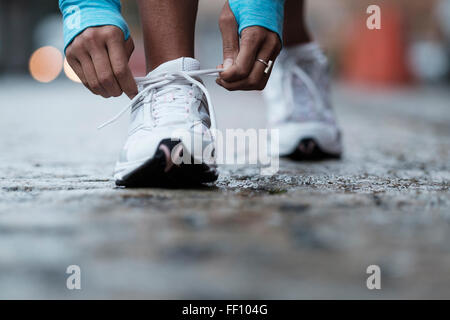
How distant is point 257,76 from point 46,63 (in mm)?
13993

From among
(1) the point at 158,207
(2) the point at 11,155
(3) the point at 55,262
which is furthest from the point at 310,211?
(2) the point at 11,155

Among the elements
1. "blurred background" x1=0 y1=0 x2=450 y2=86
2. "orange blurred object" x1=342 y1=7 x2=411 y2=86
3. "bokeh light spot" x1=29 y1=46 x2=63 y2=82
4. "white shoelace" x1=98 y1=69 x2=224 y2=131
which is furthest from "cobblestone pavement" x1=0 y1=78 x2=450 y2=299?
"bokeh light spot" x1=29 y1=46 x2=63 y2=82

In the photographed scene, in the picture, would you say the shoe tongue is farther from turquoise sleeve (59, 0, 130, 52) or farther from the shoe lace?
the shoe lace

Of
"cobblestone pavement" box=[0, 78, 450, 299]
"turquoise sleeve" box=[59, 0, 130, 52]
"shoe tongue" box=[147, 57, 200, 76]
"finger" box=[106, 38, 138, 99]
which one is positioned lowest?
"cobblestone pavement" box=[0, 78, 450, 299]

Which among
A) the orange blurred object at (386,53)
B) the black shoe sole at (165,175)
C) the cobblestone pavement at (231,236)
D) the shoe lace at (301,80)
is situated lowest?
the cobblestone pavement at (231,236)

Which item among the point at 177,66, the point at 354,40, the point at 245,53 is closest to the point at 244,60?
the point at 245,53

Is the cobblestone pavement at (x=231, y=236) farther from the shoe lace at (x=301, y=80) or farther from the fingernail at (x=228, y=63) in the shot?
the shoe lace at (x=301, y=80)

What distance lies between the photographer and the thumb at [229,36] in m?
0.96

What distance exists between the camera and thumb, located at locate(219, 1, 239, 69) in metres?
0.96

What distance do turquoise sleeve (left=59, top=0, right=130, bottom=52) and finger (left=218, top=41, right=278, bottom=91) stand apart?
0.71 ft

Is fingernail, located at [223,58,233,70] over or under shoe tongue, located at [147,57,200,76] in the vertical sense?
under

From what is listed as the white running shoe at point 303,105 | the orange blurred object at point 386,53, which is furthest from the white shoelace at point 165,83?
the orange blurred object at point 386,53

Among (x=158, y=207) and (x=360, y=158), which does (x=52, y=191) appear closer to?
(x=158, y=207)
